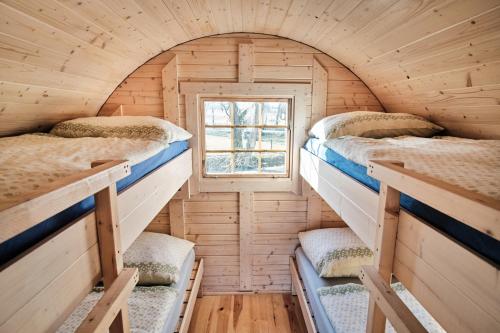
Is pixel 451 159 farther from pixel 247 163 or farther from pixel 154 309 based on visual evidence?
pixel 247 163

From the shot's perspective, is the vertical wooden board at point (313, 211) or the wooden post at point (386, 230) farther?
the vertical wooden board at point (313, 211)

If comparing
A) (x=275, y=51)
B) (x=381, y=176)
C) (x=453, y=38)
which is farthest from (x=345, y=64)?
(x=381, y=176)

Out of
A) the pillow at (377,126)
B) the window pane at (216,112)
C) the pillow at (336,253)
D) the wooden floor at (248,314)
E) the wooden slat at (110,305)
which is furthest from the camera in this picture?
the window pane at (216,112)

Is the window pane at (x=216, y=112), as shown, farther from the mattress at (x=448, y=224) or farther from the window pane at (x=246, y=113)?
the mattress at (x=448, y=224)

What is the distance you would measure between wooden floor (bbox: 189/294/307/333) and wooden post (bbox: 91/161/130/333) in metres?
1.77

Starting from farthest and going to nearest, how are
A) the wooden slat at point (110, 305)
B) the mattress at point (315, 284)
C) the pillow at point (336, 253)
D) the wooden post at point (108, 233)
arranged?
1. the pillow at point (336, 253)
2. the mattress at point (315, 284)
3. the wooden post at point (108, 233)
4. the wooden slat at point (110, 305)

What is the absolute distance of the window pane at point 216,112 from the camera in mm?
2588

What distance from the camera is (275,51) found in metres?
2.41

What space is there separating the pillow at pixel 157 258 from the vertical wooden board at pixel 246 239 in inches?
22.3

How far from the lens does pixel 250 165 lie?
8.88 feet

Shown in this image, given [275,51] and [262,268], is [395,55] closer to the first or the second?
[275,51]

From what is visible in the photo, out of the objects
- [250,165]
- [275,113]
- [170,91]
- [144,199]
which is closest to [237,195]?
[250,165]

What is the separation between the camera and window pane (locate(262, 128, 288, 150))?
104 inches

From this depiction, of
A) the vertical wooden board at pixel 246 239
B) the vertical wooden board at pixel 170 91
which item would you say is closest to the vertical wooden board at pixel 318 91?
the vertical wooden board at pixel 246 239
